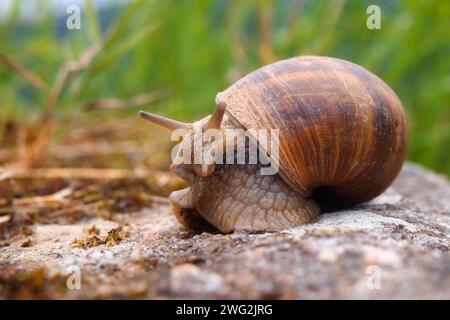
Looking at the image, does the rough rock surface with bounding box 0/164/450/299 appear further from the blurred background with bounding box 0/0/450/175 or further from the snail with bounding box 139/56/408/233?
the blurred background with bounding box 0/0/450/175

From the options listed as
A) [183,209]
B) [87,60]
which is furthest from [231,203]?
[87,60]

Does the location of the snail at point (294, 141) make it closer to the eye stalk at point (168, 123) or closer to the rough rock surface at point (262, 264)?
the eye stalk at point (168, 123)

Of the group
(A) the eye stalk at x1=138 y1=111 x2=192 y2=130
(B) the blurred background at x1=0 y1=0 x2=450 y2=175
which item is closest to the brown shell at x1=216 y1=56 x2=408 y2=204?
(A) the eye stalk at x1=138 y1=111 x2=192 y2=130

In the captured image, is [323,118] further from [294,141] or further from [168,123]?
[168,123]

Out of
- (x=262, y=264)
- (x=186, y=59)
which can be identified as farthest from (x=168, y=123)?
(x=186, y=59)

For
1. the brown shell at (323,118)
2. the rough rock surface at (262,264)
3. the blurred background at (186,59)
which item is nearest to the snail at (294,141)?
the brown shell at (323,118)

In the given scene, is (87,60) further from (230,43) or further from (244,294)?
(244,294)
